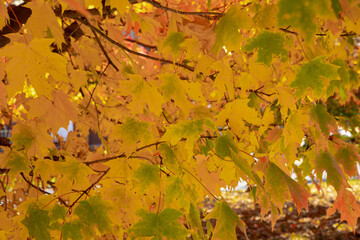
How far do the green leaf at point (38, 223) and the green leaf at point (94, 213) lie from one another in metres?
0.13

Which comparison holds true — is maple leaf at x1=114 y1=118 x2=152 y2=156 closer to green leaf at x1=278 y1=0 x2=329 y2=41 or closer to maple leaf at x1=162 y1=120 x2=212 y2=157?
maple leaf at x1=162 y1=120 x2=212 y2=157

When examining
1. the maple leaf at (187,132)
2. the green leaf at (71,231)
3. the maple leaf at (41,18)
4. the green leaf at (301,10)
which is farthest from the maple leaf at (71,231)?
the green leaf at (301,10)

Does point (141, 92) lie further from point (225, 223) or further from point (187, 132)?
point (225, 223)

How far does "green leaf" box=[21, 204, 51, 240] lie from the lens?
1478mm

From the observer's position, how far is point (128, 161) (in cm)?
167

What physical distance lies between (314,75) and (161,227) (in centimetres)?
80

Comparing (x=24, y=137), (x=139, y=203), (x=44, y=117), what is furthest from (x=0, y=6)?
(x=139, y=203)

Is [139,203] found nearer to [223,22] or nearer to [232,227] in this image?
[232,227]

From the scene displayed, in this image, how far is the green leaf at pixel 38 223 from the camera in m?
1.48

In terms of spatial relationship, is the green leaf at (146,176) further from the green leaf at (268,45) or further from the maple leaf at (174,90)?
the green leaf at (268,45)

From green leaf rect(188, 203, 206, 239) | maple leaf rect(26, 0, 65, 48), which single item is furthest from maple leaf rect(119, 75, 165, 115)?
green leaf rect(188, 203, 206, 239)

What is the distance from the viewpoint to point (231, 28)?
1382mm

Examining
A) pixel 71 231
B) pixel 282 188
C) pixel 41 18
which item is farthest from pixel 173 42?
pixel 71 231

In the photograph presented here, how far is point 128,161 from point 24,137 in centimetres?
53
